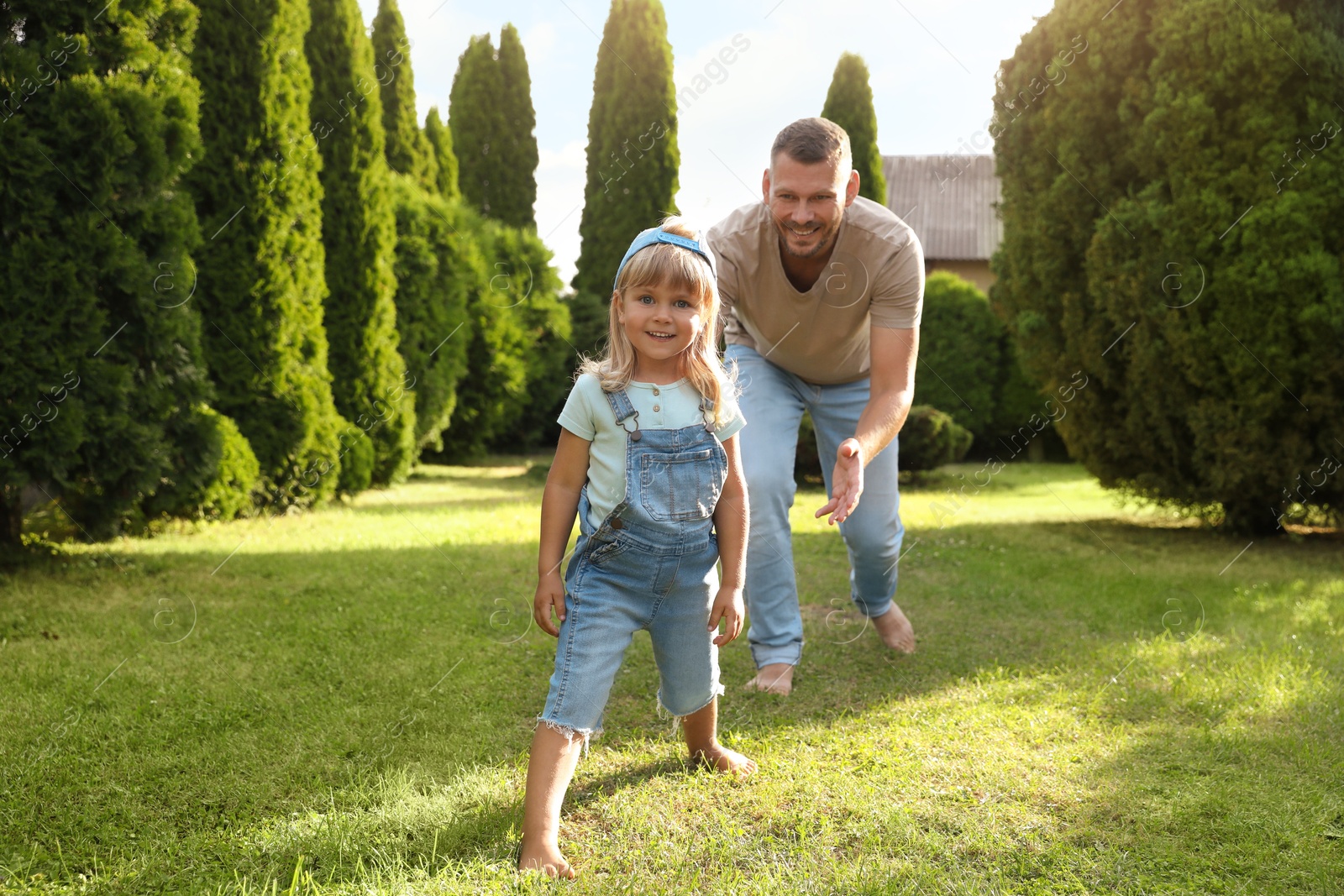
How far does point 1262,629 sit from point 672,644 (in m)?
3.25

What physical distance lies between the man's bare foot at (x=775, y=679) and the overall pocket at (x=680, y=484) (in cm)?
119

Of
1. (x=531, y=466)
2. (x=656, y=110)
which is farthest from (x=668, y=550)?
(x=656, y=110)

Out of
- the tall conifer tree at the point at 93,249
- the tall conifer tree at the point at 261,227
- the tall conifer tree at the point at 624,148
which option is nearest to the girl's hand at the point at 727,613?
the tall conifer tree at the point at 93,249

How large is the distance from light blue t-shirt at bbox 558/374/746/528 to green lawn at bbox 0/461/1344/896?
812 millimetres

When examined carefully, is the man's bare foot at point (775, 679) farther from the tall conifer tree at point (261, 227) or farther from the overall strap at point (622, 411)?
the tall conifer tree at point (261, 227)

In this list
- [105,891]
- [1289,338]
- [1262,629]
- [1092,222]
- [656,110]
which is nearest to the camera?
[105,891]

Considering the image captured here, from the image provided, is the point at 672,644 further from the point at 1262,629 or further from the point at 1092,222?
the point at 1092,222

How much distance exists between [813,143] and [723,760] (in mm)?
1900

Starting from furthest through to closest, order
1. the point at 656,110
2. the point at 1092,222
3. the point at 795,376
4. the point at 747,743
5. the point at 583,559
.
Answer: the point at 656,110
the point at 1092,222
the point at 795,376
the point at 747,743
the point at 583,559

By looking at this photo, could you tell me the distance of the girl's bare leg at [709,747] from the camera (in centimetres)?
272

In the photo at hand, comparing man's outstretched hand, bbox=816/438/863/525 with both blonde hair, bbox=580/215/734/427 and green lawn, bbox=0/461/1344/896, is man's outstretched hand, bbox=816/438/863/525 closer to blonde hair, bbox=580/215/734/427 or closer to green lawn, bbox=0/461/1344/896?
blonde hair, bbox=580/215/734/427

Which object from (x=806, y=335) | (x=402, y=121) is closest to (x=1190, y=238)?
(x=806, y=335)

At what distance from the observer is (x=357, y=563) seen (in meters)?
5.52

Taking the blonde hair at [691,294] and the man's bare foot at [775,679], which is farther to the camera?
the man's bare foot at [775,679]
